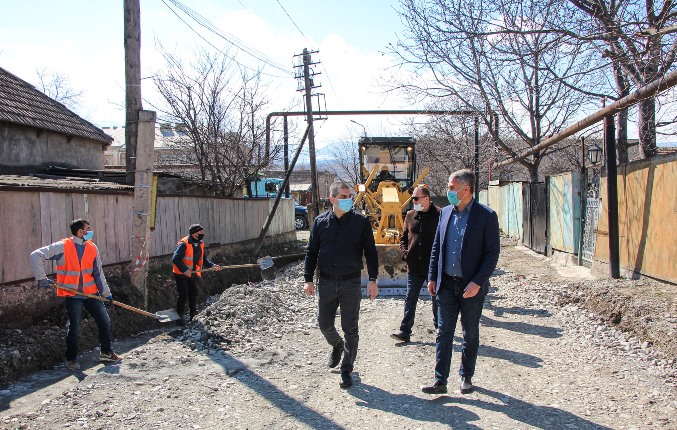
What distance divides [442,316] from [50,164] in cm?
1256

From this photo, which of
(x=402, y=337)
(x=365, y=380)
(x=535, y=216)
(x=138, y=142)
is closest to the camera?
(x=365, y=380)

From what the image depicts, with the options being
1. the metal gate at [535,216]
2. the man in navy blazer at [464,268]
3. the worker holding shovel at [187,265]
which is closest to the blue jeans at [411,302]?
the man in navy blazer at [464,268]

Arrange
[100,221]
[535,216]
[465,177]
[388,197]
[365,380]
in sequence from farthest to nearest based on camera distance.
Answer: [535,216]
[388,197]
[100,221]
[365,380]
[465,177]

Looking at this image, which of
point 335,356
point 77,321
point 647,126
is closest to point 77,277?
point 77,321

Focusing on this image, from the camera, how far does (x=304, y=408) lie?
4.69 m

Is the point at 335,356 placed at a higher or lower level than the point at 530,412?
higher

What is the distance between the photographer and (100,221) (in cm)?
1012

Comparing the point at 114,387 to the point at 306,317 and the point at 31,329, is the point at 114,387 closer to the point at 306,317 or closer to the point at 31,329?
the point at 31,329

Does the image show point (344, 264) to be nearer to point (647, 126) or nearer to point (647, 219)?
point (647, 219)

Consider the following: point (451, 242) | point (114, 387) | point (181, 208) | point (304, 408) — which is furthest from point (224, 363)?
point (181, 208)

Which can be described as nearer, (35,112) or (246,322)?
(246,322)

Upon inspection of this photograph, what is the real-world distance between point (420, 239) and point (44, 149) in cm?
1110

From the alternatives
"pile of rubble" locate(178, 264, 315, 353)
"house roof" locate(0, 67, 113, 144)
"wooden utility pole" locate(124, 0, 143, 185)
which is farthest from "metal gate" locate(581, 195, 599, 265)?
"house roof" locate(0, 67, 113, 144)

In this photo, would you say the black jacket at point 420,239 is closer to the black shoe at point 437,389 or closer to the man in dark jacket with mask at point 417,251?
the man in dark jacket with mask at point 417,251
